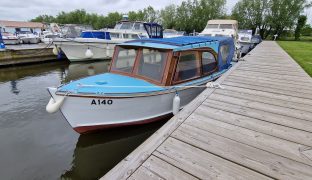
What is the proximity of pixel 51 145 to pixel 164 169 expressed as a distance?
434 cm

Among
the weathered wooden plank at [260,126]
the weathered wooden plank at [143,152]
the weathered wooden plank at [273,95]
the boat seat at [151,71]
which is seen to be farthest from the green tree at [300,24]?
the weathered wooden plank at [143,152]

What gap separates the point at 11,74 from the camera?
1283cm

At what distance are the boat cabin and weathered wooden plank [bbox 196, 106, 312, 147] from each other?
1.96 meters

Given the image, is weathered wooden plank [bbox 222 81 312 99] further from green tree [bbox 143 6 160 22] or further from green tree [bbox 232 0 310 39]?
green tree [bbox 143 6 160 22]

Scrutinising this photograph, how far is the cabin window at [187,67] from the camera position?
5671 mm

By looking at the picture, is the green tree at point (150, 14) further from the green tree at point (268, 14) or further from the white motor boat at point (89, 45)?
the white motor boat at point (89, 45)

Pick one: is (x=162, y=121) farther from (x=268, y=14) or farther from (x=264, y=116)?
(x=268, y=14)

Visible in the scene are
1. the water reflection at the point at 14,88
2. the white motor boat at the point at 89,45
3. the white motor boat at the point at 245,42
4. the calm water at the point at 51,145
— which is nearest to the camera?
the calm water at the point at 51,145

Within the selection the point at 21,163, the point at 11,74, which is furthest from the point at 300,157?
the point at 11,74

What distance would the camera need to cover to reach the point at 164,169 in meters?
2.25

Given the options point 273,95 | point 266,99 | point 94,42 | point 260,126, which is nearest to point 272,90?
point 273,95

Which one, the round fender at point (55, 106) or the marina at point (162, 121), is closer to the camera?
the marina at point (162, 121)

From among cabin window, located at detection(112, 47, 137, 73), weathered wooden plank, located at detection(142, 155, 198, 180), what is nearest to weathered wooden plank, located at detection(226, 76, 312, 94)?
cabin window, located at detection(112, 47, 137, 73)

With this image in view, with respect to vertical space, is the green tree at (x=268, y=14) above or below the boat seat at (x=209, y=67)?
above
